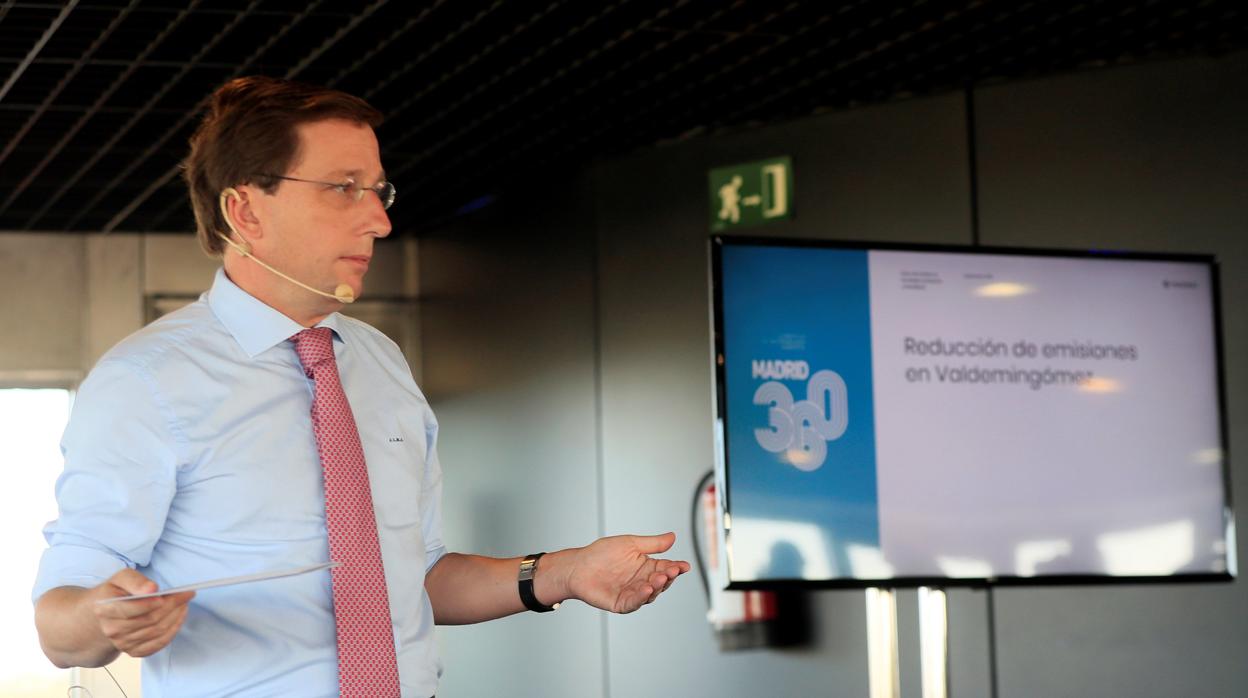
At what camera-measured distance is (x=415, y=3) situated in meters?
3.67

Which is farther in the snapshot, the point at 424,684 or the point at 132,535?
the point at 424,684

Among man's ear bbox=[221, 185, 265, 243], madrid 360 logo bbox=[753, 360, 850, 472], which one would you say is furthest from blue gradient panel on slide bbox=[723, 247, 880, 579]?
man's ear bbox=[221, 185, 265, 243]

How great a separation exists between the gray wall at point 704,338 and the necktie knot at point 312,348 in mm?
3071

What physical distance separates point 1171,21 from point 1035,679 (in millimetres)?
1985

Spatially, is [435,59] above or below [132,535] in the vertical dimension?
above

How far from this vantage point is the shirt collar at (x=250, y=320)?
167cm

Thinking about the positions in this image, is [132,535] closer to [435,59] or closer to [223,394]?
[223,394]

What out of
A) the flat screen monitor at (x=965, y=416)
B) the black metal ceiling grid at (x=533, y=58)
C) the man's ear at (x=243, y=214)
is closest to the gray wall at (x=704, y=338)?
the black metal ceiling grid at (x=533, y=58)

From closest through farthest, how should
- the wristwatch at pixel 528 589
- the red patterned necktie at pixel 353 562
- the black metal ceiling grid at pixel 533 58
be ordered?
the red patterned necktie at pixel 353 562
the wristwatch at pixel 528 589
the black metal ceiling grid at pixel 533 58

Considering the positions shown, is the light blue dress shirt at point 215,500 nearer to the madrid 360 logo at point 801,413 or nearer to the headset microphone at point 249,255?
the headset microphone at point 249,255

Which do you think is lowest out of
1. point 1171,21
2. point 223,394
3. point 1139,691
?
point 1139,691

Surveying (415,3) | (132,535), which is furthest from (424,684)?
(415,3)

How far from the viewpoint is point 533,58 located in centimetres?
421

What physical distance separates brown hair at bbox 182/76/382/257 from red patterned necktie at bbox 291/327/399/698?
0.90ft
